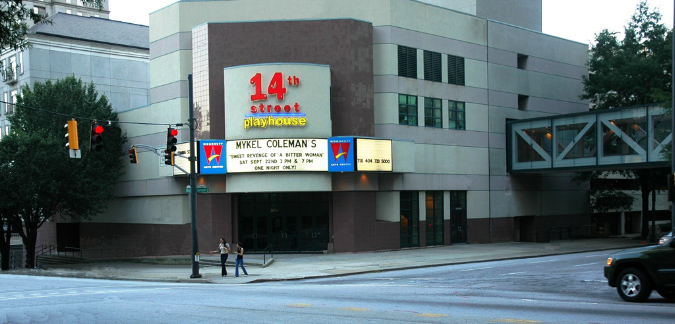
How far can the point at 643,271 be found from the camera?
1548cm

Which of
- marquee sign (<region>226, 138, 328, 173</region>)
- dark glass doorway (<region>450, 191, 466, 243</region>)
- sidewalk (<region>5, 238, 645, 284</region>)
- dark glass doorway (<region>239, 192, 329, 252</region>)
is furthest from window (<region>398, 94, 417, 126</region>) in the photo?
sidewalk (<region>5, 238, 645, 284</region>)

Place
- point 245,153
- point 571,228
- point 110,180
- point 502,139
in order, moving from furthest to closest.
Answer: point 571,228
point 502,139
point 110,180
point 245,153

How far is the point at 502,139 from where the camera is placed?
155 feet

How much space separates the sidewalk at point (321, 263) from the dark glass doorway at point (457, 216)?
0.98 m

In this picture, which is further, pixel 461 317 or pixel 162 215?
pixel 162 215

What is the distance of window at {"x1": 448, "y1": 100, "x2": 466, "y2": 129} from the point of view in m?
43.6

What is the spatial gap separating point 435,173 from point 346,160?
8.92m

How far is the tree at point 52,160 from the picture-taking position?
38469 mm

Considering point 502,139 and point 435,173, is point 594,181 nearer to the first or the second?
point 502,139

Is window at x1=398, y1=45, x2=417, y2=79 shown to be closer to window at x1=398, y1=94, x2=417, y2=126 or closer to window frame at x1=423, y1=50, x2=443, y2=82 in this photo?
window frame at x1=423, y1=50, x2=443, y2=82

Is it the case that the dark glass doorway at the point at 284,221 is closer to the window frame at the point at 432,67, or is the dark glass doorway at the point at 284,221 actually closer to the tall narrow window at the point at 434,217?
the tall narrow window at the point at 434,217

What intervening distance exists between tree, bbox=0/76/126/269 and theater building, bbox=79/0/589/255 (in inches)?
79.8

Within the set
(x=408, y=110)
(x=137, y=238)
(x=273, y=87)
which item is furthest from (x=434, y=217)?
(x=137, y=238)

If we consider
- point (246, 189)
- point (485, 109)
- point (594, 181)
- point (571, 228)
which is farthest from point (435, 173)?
point (594, 181)
